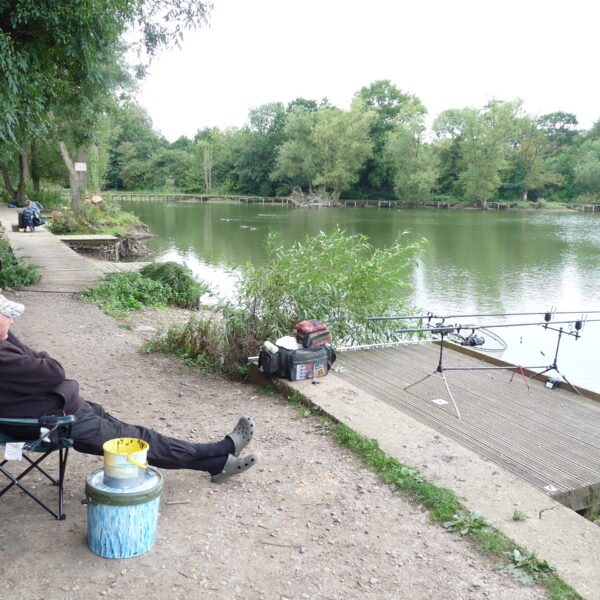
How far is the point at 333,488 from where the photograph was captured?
3.32 meters

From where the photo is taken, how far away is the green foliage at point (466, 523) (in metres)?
2.87

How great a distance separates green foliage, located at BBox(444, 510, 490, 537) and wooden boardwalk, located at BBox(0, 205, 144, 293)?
809 centimetres

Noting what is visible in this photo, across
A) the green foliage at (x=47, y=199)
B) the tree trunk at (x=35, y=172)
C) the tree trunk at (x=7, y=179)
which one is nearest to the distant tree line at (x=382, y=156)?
the tree trunk at (x=35, y=172)

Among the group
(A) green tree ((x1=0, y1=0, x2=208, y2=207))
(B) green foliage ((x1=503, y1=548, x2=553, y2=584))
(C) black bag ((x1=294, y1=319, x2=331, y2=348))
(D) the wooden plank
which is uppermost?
(A) green tree ((x1=0, y1=0, x2=208, y2=207))

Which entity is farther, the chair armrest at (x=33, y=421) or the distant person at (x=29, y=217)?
the distant person at (x=29, y=217)

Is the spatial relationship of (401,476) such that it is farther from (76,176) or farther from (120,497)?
(76,176)

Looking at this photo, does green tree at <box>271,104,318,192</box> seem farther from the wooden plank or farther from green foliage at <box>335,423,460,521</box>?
green foliage at <box>335,423,460,521</box>

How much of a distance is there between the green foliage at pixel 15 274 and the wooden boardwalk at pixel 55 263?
142 mm

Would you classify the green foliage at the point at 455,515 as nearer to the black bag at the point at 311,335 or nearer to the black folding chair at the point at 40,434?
the black bag at the point at 311,335

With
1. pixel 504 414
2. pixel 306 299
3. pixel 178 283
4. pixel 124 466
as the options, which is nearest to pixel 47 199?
pixel 178 283

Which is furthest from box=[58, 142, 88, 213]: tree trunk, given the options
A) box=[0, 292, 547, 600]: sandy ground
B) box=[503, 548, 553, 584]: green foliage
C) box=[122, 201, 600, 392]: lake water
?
box=[503, 548, 553, 584]: green foliage

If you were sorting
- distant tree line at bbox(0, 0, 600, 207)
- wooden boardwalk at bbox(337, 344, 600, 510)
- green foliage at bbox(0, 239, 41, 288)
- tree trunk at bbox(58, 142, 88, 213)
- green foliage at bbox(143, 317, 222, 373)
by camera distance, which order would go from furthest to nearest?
distant tree line at bbox(0, 0, 600, 207) → tree trunk at bbox(58, 142, 88, 213) → green foliage at bbox(0, 239, 41, 288) → green foliage at bbox(143, 317, 222, 373) → wooden boardwalk at bbox(337, 344, 600, 510)

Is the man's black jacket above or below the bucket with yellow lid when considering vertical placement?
above

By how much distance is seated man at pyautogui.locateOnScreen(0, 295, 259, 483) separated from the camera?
8.71 ft
